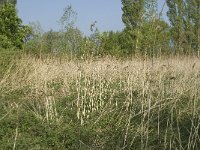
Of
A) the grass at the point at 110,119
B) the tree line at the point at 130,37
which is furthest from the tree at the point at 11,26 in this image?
the grass at the point at 110,119

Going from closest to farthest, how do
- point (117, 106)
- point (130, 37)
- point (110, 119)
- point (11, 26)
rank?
point (110, 119)
point (117, 106)
point (11, 26)
point (130, 37)

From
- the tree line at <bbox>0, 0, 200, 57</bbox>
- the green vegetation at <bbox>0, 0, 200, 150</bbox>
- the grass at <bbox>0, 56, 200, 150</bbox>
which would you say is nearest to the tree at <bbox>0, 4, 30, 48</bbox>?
the tree line at <bbox>0, 0, 200, 57</bbox>

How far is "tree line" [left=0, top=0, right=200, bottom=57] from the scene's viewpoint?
522 centimetres

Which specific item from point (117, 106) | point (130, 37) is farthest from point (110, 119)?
point (130, 37)

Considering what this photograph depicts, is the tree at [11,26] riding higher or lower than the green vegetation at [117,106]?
higher

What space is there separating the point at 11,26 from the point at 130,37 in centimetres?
674

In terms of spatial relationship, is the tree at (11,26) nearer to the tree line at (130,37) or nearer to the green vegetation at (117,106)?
the tree line at (130,37)

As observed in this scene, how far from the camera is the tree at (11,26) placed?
15.3 m

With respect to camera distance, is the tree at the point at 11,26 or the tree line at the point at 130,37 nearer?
the tree line at the point at 130,37

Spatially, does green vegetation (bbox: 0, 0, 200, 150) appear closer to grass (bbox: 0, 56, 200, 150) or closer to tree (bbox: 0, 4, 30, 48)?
grass (bbox: 0, 56, 200, 150)

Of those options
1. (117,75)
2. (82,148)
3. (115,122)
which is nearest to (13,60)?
(117,75)

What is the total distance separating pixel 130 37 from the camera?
19.9m

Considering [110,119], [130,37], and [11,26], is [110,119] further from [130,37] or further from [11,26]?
[130,37]

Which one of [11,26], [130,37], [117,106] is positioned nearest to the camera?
[117,106]
